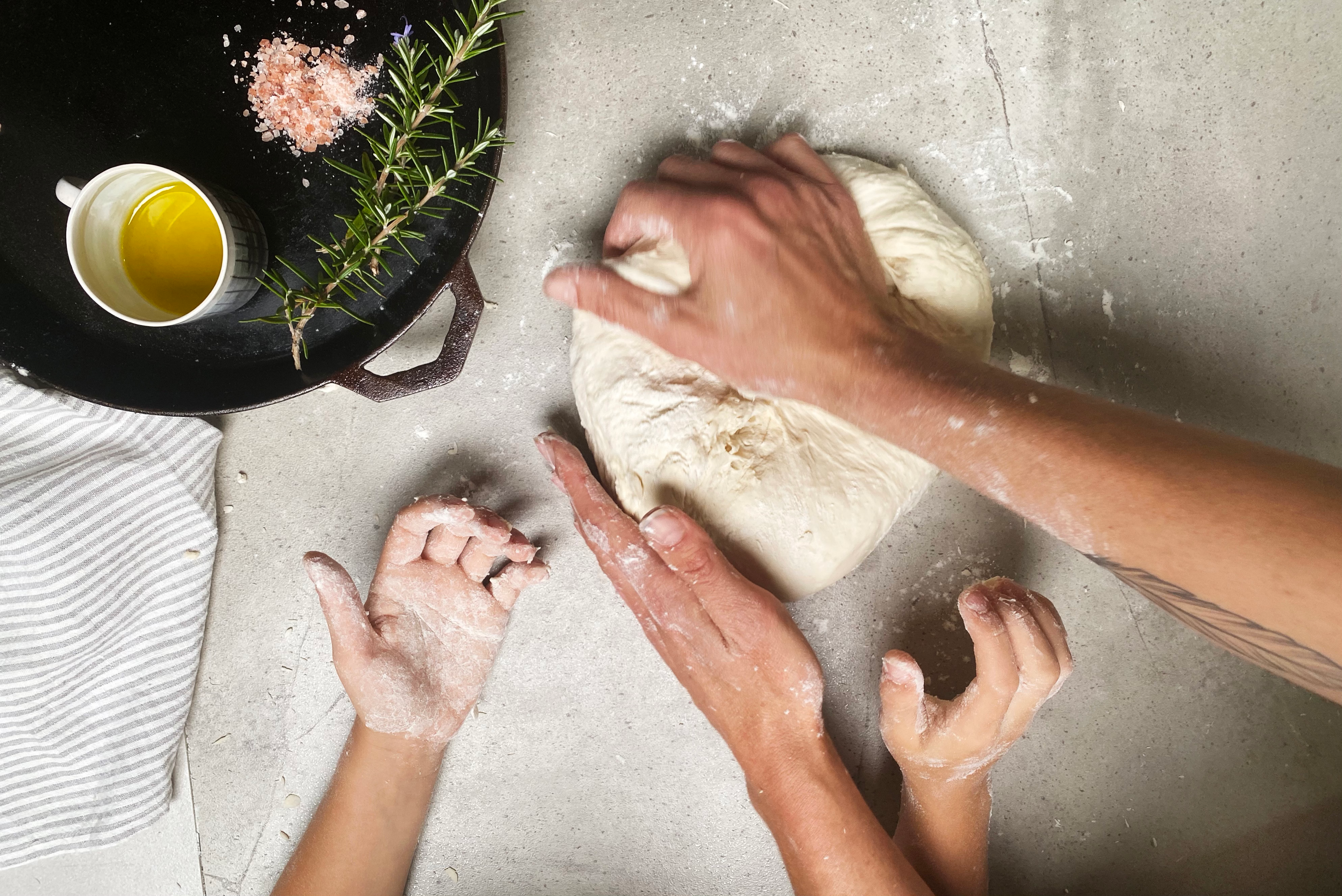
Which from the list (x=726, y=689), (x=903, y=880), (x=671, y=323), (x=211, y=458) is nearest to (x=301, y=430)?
(x=211, y=458)

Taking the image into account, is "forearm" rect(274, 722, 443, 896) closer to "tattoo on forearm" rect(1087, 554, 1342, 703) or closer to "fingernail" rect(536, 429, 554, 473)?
"fingernail" rect(536, 429, 554, 473)

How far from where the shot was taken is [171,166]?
107cm

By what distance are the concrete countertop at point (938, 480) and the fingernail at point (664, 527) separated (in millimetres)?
364

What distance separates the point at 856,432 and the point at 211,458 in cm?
113

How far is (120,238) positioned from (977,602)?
4.48 ft

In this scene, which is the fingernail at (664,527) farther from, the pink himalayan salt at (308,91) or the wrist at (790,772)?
the pink himalayan salt at (308,91)

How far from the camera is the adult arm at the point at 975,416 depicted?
2.18 feet

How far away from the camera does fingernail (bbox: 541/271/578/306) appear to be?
3.03 feet

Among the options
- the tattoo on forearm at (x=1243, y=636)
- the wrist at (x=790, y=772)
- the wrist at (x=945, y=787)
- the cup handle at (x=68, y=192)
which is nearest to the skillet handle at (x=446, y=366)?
the cup handle at (x=68, y=192)

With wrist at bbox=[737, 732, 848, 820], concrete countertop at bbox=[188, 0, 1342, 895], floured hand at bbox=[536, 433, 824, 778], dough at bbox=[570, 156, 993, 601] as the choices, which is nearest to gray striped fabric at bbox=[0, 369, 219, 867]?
concrete countertop at bbox=[188, 0, 1342, 895]

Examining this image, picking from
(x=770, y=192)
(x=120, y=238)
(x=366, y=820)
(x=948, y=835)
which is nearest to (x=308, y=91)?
(x=120, y=238)

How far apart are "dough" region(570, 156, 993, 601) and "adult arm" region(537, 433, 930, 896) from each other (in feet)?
0.20

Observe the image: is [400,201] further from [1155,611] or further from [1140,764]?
[1140,764]

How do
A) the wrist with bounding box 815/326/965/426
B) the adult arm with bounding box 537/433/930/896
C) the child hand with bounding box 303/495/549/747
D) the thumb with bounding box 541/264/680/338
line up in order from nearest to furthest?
the wrist with bounding box 815/326/965/426 < the thumb with bounding box 541/264/680/338 < the adult arm with bounding box 537/433/930/896 < the child hand with bounding box 303/495/549/747
